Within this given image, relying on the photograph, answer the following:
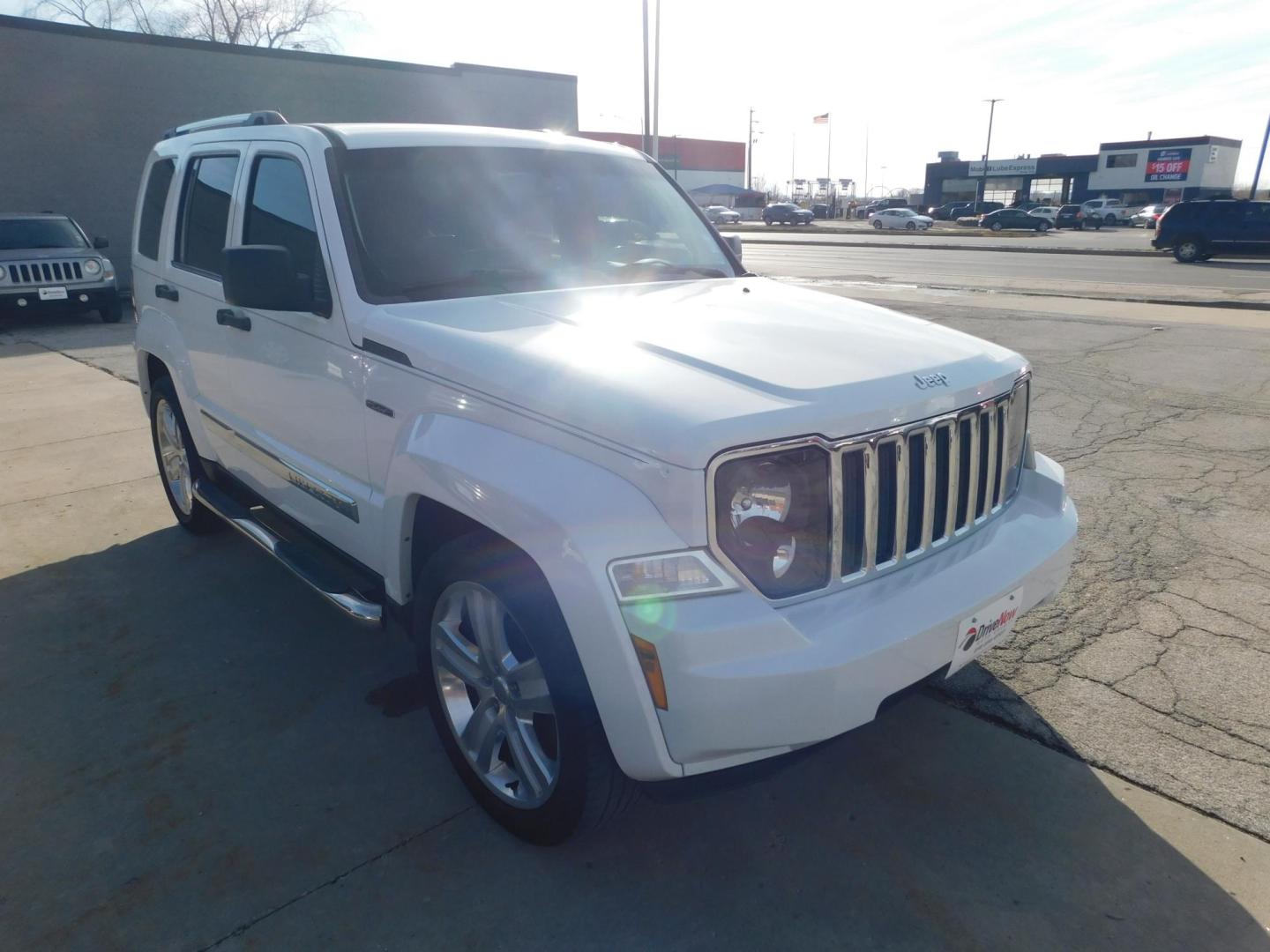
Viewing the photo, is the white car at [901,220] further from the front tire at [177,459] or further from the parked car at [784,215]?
the front tire at [177,459]

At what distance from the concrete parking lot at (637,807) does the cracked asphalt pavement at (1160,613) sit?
17mm

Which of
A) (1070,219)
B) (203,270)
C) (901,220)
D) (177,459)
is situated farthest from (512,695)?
(1070,219)

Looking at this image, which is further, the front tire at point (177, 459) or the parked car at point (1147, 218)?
the parked car at point (1147, 218)

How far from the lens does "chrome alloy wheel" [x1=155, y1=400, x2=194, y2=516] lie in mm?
4984

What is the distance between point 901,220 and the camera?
53656 mm

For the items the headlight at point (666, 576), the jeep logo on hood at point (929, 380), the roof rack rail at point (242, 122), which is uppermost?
the roof rack rail at point (242, 122)

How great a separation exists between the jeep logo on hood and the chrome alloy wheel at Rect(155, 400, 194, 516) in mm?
3947

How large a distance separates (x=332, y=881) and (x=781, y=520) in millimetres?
1631

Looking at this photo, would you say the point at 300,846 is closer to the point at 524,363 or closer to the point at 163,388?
the point at 524,363

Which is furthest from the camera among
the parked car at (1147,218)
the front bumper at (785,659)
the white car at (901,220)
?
the white car at (901,220)

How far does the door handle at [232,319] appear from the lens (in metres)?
3.71

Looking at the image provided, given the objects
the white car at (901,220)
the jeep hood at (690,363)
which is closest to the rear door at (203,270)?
the jeep hood at (690,363)

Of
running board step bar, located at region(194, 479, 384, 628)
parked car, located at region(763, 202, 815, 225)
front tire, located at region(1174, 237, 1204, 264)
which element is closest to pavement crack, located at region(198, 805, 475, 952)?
running board step bar, located at region(194, 479, 384, 628)

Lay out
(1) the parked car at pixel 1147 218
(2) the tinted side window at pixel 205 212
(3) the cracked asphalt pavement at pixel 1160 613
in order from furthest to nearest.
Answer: (1) the parked car at pixel 1147 218 < (2) the tinted side window at pixel 205 212 < (3) the cracked asphalt pavement at pixel 1160 613
